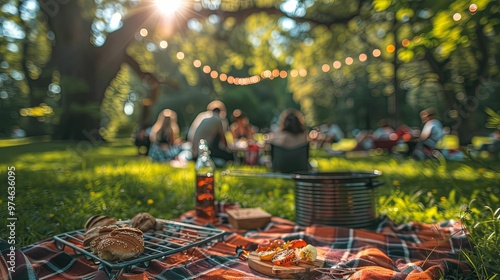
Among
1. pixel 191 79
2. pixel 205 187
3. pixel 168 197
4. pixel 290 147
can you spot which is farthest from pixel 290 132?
pixel 191 79

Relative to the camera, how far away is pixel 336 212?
11.4ft

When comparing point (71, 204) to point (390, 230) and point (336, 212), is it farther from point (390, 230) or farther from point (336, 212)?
point (390, 230)

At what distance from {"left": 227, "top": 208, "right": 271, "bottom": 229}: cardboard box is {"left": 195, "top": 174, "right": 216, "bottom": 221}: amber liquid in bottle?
194 millimetres

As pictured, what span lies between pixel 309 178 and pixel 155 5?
31.1 ft

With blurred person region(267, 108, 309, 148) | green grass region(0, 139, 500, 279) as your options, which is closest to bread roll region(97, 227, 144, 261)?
green grass region(0, 139, 500, 279)

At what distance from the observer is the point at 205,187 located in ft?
12.9

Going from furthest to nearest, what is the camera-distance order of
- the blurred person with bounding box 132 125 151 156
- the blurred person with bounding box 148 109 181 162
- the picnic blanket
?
the blurred person with bounding box 132 125 151 156 → the blurred person with bounding box 148 109 181 162 → the picnic blanket

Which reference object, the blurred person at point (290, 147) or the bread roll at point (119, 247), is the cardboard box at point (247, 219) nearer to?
the bread roll at point (119, 247)

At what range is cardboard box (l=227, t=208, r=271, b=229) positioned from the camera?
3598 millimetres

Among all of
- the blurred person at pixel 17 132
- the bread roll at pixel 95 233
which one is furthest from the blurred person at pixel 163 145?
the bread roll at pixel 95 233

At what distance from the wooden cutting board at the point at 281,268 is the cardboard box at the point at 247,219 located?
1.18 m

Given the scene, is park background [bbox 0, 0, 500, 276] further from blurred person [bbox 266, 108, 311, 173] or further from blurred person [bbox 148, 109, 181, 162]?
blurred person [bbox 266, 108, 311, 173]

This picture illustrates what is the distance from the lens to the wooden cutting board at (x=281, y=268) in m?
2.13

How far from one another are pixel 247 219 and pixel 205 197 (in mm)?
504
